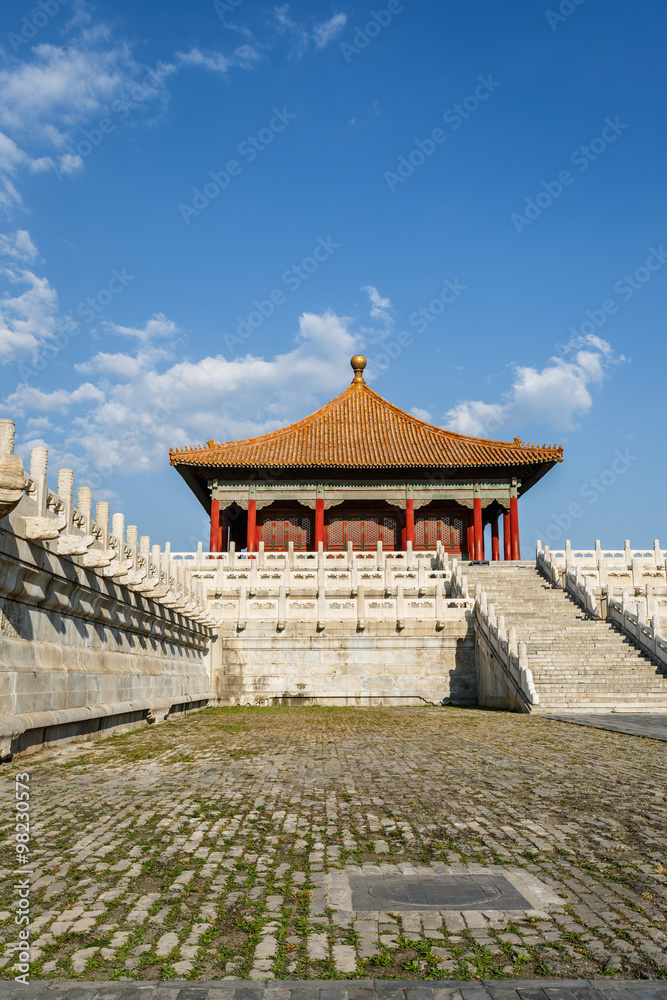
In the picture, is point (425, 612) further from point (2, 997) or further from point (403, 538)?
point (2, 997)

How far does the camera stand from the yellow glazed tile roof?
1248 inches

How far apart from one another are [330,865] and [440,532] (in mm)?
30220

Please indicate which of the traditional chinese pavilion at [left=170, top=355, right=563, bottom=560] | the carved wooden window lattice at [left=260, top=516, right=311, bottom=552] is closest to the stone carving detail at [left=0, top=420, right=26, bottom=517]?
the traditional chinese pavilion at [left=170, top=355, right=563, bottom=560]

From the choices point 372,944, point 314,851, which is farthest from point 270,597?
point 372,944

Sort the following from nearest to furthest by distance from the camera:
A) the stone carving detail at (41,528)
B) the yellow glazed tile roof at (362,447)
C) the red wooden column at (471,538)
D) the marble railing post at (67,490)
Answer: the stone carving detail at (41,528), the marble railing post at (67,490), the yellow glazed tile roof at (362,447), the red wooden column at (471,538)

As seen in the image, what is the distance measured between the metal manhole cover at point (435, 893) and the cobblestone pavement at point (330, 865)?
38 mm

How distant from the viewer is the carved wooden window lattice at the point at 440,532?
1325 inches

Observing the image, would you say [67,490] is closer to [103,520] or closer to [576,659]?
[103,520]

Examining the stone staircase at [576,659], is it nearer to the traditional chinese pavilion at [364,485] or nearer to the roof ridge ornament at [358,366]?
the traditional chinese pavilion at [364,485]

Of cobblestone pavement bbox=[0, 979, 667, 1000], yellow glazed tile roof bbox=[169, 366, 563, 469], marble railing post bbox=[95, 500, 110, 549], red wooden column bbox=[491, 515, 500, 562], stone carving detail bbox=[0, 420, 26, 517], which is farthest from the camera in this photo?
red wooden column bbox=[491, 515, 500, 562]

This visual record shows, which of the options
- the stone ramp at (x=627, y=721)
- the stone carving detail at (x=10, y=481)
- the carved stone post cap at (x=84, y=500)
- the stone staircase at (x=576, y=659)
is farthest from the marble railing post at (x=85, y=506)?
the stone staircase at (x=576, y=659)

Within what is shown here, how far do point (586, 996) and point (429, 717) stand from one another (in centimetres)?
1214

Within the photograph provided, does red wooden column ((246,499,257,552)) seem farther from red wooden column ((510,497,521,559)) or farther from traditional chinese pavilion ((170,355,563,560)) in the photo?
red wooden column ((510,497,521,559))

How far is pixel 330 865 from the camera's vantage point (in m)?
4.15
